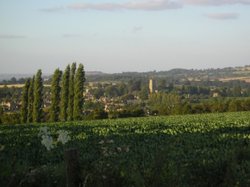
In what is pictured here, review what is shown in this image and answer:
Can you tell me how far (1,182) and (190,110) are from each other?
81459 mm

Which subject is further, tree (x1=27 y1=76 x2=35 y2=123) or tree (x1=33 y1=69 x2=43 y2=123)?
tree (x1=27 y1=76 x2=35 y2=123)

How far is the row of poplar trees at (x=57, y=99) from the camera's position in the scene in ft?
263

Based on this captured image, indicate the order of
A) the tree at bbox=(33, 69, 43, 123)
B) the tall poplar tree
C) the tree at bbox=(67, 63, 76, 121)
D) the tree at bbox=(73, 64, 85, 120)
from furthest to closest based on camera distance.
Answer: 1. the tall poplar tree
2. the tree at bbox=(67, 63, 76, 121)
3. the tree at bbox=(73, 64, 85, 120)
4. the tree at bbox=(33, 69, 43, 123)

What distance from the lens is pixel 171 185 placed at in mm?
5160

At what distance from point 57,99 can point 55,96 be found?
619 mm

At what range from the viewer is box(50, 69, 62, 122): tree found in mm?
81387

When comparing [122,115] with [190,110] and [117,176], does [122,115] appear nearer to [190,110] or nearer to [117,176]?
[190,110]

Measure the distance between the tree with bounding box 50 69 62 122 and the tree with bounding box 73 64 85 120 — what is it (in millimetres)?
2987

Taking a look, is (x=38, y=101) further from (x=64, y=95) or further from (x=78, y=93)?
(x=78, y=93)

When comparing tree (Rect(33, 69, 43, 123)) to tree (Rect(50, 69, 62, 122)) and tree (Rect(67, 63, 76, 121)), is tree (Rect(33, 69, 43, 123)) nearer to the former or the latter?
tree (Rect(50, 69, 62, 122))

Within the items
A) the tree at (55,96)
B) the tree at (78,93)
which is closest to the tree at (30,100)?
the tree at (55,96)

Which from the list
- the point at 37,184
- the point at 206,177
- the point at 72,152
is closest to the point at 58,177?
the point at 37,184

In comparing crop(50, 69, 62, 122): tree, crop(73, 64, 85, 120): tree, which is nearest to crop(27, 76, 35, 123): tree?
crop(50, 69, 62, 122): tree

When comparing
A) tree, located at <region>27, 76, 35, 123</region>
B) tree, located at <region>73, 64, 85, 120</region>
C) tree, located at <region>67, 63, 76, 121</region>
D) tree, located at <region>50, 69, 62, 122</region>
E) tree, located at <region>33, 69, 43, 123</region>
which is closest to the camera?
tree, located at <region>33, 69, 43, 123</region>
